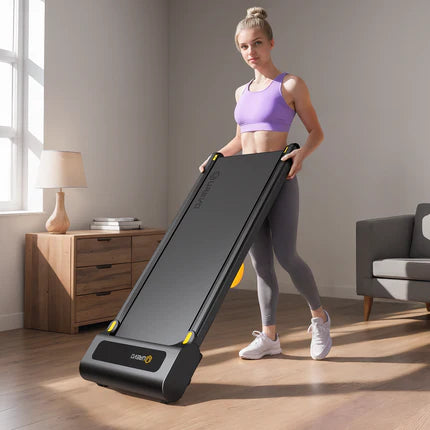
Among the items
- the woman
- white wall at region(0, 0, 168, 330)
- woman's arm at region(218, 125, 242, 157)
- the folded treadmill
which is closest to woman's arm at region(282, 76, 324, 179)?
the woman

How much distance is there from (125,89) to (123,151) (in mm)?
474

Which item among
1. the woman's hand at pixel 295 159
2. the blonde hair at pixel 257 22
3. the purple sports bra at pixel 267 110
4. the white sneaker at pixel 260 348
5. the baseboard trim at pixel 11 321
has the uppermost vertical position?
the blonde hair at pixel 257 22

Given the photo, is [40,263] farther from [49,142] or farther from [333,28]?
[333,28]

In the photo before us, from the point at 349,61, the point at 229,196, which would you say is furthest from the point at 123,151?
the point at 229,196

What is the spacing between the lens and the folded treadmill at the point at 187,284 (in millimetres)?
2154

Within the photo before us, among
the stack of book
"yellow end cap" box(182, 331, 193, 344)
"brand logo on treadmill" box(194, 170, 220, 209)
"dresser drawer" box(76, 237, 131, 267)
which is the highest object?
"brand logo on treadmill" box(194, 170, 220, 209)

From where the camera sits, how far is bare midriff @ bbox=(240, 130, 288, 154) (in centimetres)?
273

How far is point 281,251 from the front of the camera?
8.91 feet

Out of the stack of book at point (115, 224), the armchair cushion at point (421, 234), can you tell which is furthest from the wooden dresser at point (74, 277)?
the armchair cushion at point (421, 234)

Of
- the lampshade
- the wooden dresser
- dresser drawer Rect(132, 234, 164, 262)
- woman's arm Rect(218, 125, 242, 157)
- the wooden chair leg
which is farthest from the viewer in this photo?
dresser drawer Rect(132, 234, 164, 262)

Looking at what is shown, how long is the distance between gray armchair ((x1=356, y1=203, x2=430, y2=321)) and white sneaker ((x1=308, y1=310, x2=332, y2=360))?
1.01m

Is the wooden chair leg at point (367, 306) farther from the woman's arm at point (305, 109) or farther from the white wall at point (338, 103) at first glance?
the woman's arm at point (305, 109)

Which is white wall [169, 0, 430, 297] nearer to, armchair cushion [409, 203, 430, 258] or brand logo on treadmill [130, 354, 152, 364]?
armchair cushion [409, 203, 430, 258]

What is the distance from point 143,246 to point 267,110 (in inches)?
64.6
